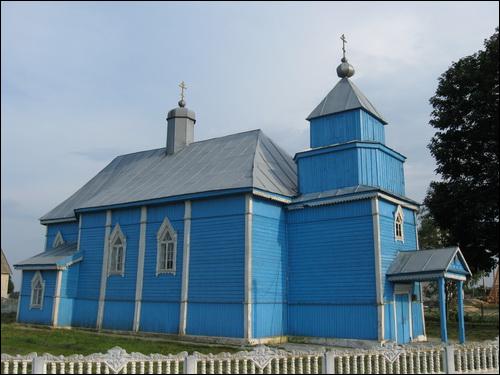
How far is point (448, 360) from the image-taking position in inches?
413

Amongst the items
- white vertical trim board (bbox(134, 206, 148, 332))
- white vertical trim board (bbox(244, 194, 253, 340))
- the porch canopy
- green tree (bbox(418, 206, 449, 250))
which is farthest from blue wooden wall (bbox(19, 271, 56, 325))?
green tree (bbox(418, 206, 449, 250))

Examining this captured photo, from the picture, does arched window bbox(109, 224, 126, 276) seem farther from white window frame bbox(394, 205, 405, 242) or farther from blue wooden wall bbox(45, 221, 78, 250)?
white window frame bbox(394, 205, 405, 242)

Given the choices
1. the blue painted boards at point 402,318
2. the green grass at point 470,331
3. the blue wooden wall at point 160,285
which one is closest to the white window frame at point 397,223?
the blue painted boards at point 402,318

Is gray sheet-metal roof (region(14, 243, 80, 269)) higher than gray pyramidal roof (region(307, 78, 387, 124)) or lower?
lower

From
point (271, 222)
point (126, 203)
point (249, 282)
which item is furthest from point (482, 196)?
point (126, 203)

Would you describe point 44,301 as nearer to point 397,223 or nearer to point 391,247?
point 391,247

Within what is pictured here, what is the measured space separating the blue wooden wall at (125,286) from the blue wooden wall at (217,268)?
3.00 meters

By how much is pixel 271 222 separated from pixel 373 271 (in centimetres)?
393

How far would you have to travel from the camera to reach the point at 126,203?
20.5 metres

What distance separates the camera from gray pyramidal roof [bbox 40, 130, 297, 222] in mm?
18594

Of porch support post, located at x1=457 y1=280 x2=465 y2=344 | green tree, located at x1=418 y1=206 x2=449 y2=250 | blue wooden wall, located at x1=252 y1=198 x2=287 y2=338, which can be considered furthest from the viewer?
green tree, located at x1=418 y1=206 x2=449 y2=250

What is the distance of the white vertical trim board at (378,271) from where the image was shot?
1554cm

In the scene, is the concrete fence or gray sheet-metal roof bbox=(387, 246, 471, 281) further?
gray sheet-metal roof bbox=(387, 246, 471, 281)

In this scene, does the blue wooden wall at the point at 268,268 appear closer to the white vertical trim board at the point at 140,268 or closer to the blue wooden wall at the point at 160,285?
the blue wooden wall at the point at 160,285
